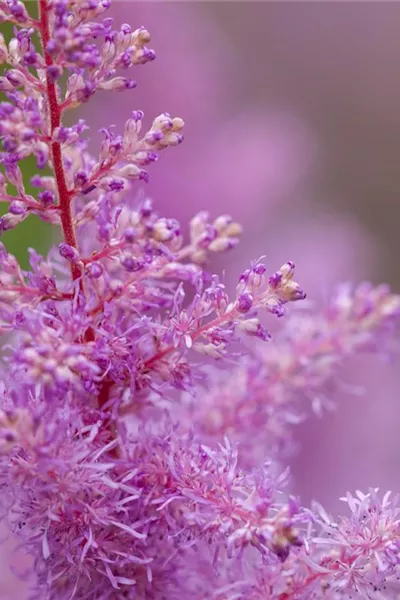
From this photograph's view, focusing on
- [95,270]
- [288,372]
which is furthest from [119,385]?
[288,372]

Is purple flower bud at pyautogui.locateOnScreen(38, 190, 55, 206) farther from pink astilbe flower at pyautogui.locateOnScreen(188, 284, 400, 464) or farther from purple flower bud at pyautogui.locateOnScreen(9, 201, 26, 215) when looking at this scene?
pink astilbe flower at pyautogui.locateOnScreen(188, 284, 400, 464)

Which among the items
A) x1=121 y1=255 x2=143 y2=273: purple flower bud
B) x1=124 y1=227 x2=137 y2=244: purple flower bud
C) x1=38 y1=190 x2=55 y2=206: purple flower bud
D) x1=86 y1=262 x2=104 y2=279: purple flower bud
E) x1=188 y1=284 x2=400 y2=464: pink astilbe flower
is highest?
x1=124 y1=227 x2=137 y2=244: purple flower bud

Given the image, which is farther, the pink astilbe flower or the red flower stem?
the pink astilbe flower

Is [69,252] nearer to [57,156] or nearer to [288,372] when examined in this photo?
[57,156]

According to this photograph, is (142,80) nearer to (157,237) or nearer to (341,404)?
(341,404)

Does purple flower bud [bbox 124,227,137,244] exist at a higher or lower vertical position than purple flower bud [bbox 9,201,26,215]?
higher

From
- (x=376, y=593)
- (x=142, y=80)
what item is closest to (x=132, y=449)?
(x=376, y=593)

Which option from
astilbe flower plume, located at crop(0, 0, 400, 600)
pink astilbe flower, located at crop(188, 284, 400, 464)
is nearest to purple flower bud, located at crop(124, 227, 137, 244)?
astilbe flower plume, located at crop(0, 0, 400, 600)

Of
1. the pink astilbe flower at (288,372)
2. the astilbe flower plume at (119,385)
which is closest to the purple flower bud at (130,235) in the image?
the astilbe flower plume at (119,385)
